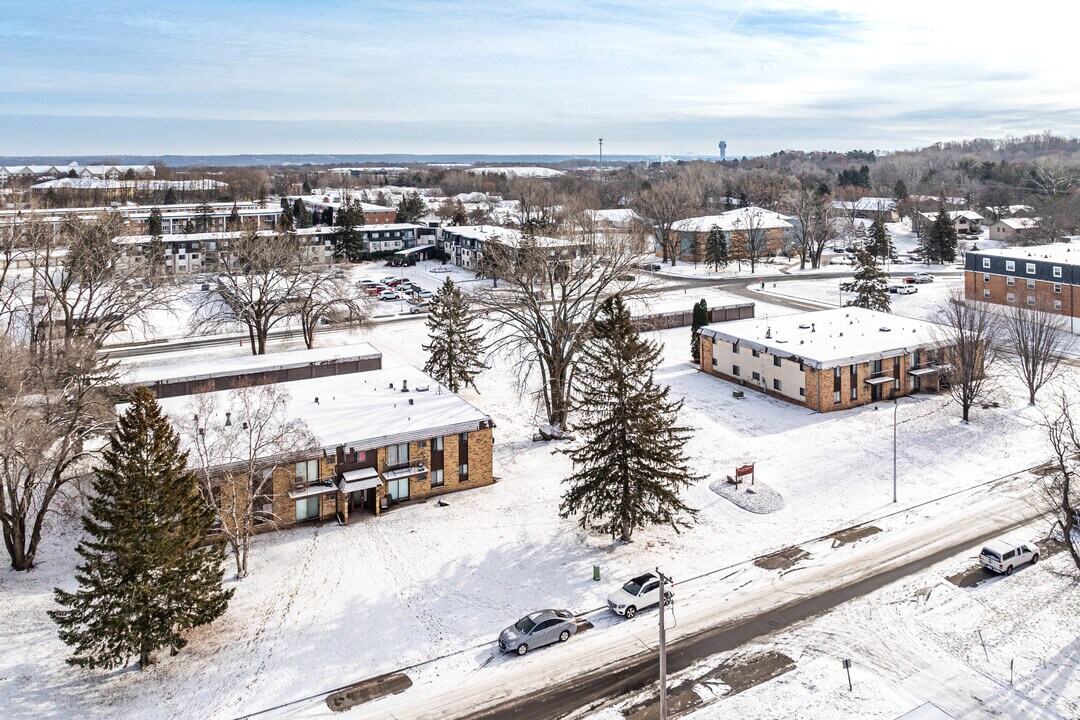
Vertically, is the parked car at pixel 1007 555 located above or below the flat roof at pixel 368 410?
below

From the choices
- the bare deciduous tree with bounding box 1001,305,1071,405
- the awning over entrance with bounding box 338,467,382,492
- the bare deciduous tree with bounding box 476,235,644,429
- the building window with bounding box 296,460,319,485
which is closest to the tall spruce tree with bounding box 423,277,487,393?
the bare deciduous tree with bounding box 476,235,644,429

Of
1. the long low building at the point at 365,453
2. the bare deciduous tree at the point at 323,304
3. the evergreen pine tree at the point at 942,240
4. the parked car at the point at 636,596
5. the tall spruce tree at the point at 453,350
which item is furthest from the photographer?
the evergreen pine tree at the point at 942,240

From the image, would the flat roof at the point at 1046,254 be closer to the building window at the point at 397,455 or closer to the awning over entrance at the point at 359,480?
the building window at the point at 397,455

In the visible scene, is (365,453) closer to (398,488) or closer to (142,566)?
(398,488)

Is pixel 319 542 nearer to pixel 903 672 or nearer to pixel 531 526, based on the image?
pixel 531 526

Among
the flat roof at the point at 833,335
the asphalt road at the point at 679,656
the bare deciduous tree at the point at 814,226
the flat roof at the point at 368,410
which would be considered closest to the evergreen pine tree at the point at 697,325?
the flat roof at the point at 833,335

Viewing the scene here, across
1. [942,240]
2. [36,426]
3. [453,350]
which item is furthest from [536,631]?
[942,240]

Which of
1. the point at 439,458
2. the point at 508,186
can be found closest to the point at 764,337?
the point at 439,458
